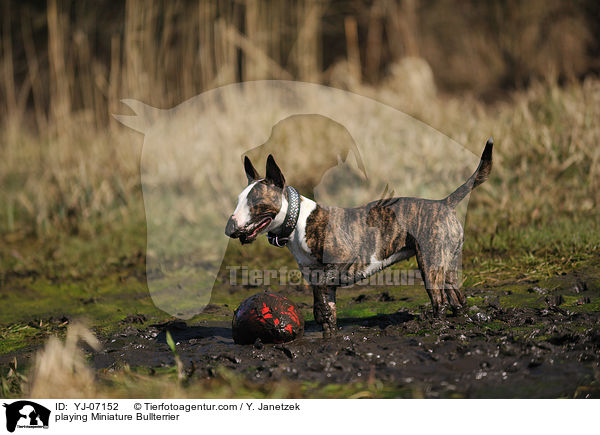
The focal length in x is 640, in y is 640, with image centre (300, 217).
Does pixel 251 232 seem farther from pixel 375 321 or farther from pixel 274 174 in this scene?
pixel 375 321

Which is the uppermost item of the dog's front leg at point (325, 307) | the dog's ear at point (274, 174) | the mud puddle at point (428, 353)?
the dog's ear at point (274, 174)

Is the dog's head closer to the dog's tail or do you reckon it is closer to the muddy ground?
the muddy ground

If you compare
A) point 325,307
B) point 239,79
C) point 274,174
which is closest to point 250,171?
point 274,174

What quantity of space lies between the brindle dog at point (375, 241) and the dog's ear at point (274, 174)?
0.91 feet

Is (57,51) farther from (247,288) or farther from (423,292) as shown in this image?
(423,292)

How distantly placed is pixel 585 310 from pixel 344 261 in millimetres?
1965

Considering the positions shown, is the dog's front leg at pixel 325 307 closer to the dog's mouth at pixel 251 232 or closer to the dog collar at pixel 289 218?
the dog collar at pixel 289 218

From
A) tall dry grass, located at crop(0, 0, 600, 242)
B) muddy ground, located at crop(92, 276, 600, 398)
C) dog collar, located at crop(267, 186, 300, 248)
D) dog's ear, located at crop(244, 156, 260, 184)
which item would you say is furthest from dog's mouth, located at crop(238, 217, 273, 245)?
tall dry grass, located at crop(0, 0, 600, 242)

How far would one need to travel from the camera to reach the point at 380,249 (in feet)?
13.7

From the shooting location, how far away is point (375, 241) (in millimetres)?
4152

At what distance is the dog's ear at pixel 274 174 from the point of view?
3779mm
